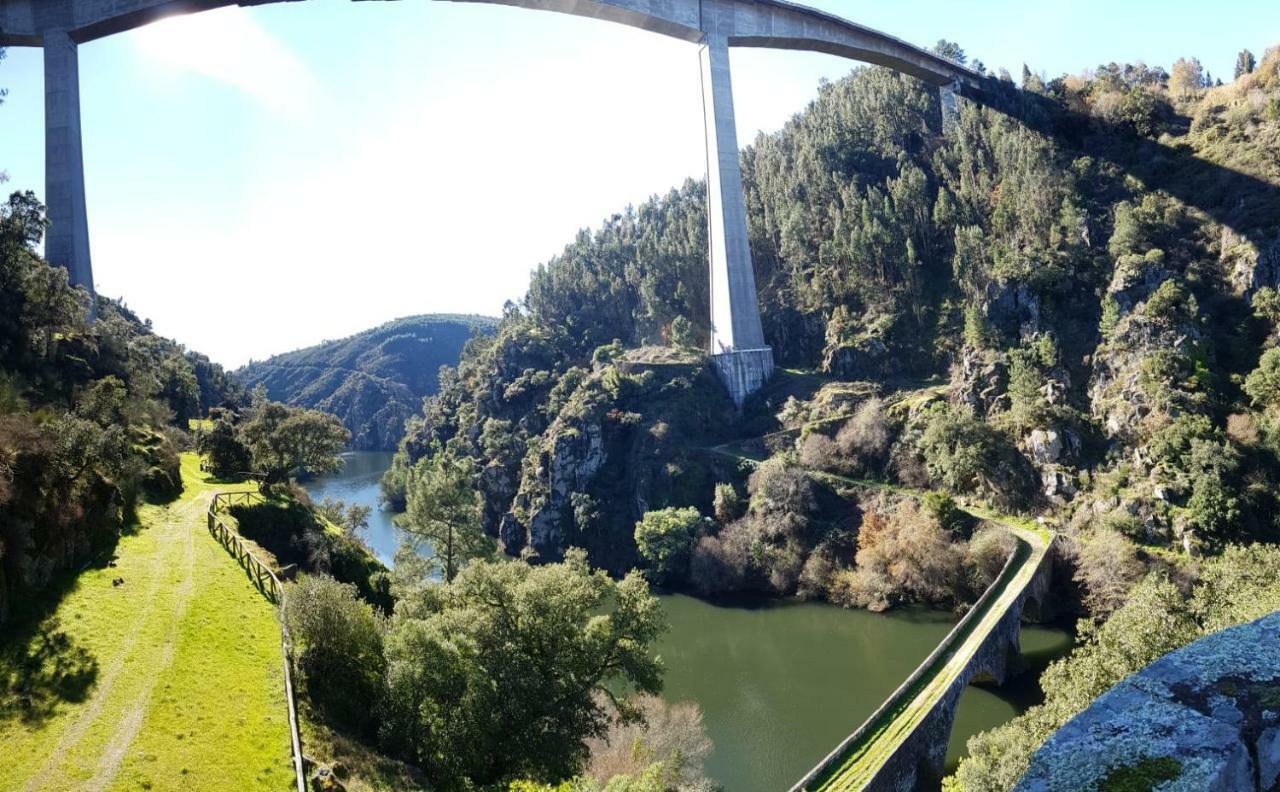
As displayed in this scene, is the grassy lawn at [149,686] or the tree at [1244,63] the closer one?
the grassy lawn at [149,686]

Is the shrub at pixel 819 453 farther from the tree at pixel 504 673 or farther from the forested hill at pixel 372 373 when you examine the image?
the forested hill at pixel 372 373

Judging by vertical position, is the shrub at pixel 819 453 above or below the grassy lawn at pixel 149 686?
above

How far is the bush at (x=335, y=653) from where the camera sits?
1591cm

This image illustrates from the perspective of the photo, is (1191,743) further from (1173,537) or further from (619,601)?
(1173,537)

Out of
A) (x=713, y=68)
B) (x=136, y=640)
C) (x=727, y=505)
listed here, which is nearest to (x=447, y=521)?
(x=727, y=505)

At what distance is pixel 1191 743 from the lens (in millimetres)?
2695

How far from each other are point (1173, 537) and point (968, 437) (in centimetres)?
952

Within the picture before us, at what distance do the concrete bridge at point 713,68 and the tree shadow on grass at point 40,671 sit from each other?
30.7 metres

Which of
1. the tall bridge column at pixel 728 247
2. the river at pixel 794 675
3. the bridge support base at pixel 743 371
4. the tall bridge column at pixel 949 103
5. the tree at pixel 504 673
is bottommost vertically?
the river at pixel 794 675

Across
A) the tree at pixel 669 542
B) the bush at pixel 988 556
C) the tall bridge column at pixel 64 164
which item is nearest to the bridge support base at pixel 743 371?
the tree at pixel 669 542

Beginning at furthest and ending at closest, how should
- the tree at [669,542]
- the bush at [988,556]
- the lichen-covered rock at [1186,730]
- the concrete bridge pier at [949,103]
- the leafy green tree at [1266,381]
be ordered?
the concrete bridge pier at [949,103]
the tree at [669,542]
the bush at [988,556]
the leafy green tree at [1266,381]
the lichen-covered rock at [1186,730]

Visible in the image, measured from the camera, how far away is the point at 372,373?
470ft

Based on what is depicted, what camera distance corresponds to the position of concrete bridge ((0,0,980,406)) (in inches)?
1494

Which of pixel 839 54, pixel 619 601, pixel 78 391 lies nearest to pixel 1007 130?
pixel 839 54
